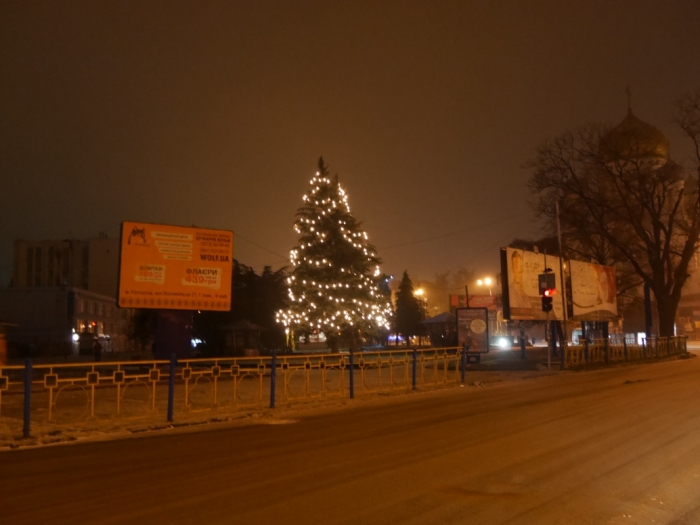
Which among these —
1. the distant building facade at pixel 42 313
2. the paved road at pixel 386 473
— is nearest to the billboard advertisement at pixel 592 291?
the paved road at pixel 386 473

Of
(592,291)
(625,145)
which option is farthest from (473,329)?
(625,145)

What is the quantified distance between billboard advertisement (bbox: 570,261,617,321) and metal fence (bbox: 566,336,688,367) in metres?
1.97

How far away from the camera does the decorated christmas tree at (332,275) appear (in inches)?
1508

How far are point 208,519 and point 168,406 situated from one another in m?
8.72

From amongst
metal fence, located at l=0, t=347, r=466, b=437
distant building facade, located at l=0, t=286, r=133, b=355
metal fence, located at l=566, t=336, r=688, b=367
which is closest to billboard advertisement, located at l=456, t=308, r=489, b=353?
metal fence, located at l=566, t=336, r=688, b=367

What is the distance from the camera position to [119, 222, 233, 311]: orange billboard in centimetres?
2336

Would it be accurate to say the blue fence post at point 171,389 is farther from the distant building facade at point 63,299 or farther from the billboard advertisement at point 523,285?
the distant building facade at point 63,299

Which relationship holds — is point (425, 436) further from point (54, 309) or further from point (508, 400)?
point (54, 309)

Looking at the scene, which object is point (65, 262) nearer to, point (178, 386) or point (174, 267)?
point (174, 267)

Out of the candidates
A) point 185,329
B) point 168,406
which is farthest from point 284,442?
point 185,329

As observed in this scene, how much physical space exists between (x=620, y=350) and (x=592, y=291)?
12.6ft

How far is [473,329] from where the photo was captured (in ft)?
117

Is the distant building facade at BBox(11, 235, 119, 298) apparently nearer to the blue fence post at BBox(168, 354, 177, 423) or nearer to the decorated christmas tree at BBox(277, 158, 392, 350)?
the decorated christmas tree at BBox(277, 158, 392, 350)

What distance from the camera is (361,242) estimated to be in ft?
130
